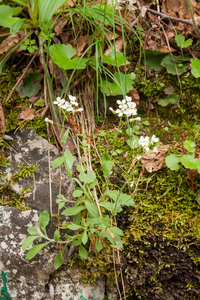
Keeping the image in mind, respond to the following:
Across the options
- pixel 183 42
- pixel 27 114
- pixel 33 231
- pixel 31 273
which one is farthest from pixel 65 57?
pixel 31 273

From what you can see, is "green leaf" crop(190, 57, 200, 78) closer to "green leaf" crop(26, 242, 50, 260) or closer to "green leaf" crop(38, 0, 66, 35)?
"green leaf" crop(38, 0, 66, 35)

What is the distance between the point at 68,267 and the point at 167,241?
0.83m

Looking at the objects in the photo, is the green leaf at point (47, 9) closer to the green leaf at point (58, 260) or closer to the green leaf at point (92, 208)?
the green leaf at point (92, 208)

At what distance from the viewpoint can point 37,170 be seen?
2039 mm

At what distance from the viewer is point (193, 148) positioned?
194 cm

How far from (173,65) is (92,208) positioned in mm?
1602

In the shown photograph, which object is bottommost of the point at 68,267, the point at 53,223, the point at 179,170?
the point at 68,267

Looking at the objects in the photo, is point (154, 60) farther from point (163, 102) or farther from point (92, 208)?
point (92, 208)

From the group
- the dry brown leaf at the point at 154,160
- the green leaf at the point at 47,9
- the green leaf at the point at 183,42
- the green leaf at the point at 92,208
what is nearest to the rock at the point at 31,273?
the green leaf at the point at 92,208

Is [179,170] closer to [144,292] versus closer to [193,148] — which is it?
[193,148]

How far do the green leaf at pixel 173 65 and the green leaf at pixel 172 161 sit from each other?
87 centimetres

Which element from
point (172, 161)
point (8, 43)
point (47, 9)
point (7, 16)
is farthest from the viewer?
point (8, 43)

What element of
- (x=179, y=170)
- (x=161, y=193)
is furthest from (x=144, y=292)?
(x=179, y=170)

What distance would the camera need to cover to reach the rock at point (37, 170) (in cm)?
199
